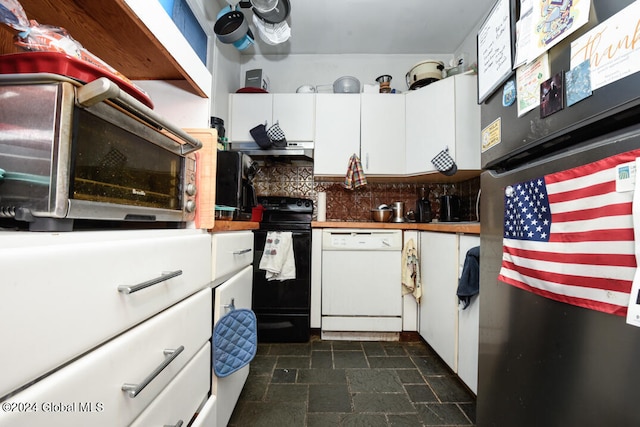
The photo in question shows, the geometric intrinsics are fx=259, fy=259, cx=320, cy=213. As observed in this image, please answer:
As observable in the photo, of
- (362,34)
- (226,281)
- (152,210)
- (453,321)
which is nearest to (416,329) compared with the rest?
(453,321)

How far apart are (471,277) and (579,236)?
77 centimetres

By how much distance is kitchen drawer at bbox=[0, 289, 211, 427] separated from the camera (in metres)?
0.33

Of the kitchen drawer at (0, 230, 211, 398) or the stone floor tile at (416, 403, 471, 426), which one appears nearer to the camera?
the kitchen drawer at (0, 230, 211, 398)

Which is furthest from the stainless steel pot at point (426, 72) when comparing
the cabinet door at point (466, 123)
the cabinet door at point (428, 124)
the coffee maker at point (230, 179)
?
the coffee maker at point (230, 179)

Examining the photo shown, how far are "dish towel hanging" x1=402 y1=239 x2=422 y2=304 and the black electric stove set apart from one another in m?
0.74

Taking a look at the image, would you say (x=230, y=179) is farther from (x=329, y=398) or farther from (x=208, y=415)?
(x=329, y=398)

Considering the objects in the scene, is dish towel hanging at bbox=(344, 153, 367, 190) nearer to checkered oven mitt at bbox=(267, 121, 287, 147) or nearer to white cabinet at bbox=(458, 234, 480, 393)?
checkered oven mitt at bbox=(267, 121, 287, 147)

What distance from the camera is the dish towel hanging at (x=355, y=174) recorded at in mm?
2371

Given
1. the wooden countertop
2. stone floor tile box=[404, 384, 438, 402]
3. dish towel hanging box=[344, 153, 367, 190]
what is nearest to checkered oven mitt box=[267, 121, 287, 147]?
dish towel hanging box=[344, 153, 367, 190]

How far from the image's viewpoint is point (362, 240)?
2.05 metres

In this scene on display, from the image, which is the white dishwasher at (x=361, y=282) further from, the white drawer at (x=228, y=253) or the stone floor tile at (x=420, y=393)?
the white drawer at (x=228, y=253)

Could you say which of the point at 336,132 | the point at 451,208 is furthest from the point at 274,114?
the point at 451,208

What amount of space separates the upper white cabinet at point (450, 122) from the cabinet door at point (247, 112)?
1.39m

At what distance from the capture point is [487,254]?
0.88 meters
